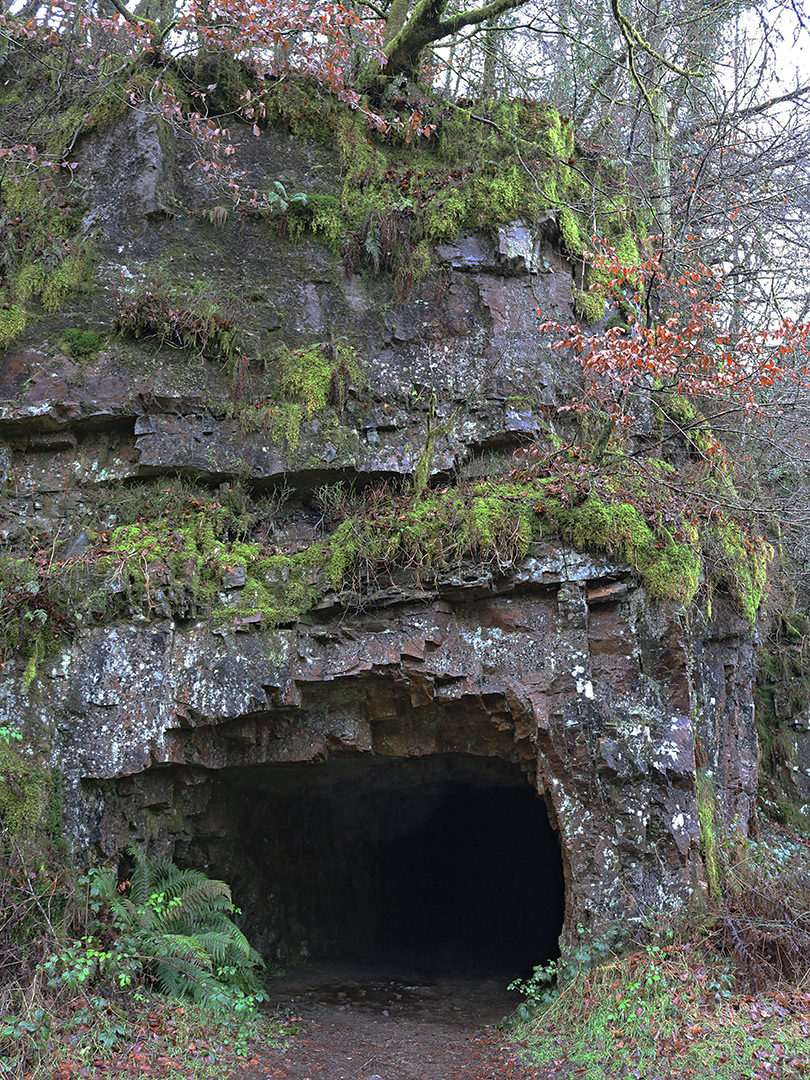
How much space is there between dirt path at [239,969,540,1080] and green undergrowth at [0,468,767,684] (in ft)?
11.4

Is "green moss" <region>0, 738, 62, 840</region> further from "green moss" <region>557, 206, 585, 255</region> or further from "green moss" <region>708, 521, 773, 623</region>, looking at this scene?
"green moss" <region>557, 206, 585, 255</region>

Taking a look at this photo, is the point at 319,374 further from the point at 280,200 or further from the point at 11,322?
the point at 11,322

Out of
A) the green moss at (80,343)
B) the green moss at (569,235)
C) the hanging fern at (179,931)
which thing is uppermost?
the green moss at (569,235)

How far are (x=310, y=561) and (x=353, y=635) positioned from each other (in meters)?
0.83

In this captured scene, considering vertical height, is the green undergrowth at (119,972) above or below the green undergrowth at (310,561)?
below

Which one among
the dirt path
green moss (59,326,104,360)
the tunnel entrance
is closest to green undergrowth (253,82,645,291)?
green moss (59,326,104,360)

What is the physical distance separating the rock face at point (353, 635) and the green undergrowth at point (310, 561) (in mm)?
162

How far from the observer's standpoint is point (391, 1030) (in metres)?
7.37

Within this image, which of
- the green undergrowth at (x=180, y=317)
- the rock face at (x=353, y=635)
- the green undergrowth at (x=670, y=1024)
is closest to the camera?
the green undergrowth at (x=670, y=1024)

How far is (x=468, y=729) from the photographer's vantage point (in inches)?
297

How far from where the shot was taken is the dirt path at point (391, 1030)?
605 centimetres

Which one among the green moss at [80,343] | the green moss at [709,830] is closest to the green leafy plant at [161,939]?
the green moss at [709,830]

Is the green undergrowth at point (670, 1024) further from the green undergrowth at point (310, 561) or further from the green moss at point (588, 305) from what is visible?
the green moss at point (588, 305)

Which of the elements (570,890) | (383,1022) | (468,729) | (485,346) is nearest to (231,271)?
(485,346)
